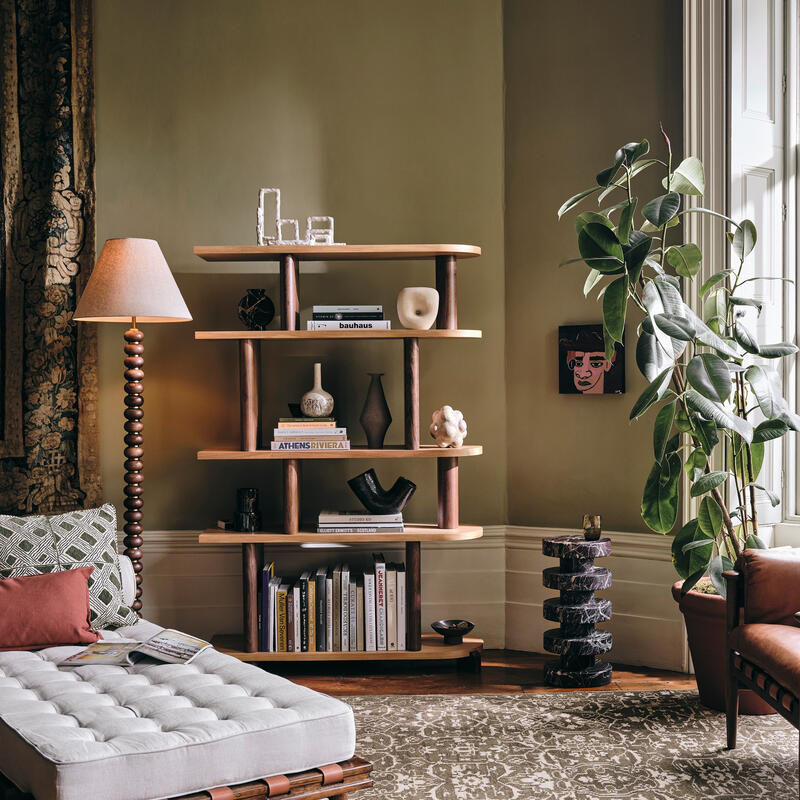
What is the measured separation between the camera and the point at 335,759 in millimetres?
2180

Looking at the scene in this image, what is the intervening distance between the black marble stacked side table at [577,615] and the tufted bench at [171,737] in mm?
1492

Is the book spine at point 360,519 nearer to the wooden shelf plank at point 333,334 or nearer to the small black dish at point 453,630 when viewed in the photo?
→ the small black dish at point 453,630

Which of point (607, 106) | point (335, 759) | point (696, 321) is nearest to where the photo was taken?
point (335, 759)

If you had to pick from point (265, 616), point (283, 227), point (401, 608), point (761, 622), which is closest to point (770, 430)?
point (761, 622)

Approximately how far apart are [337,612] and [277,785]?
5.55ft

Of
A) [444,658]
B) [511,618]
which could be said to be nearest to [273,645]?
[444,658]

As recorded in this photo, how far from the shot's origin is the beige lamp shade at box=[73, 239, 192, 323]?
11.3 feet

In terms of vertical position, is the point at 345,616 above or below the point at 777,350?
below

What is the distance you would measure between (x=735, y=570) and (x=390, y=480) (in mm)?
1675

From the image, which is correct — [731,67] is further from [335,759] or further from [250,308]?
[335,759]

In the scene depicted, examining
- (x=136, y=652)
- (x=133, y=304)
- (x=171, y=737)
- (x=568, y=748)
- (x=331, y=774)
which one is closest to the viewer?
(x=171, y=737)

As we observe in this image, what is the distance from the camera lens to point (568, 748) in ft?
9.48

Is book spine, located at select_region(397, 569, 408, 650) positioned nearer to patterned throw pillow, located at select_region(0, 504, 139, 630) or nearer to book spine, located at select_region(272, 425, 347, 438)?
book spine, located at select_region(272, 425, 347, 438)

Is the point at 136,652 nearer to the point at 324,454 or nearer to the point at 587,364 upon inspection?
the point at 324,454
